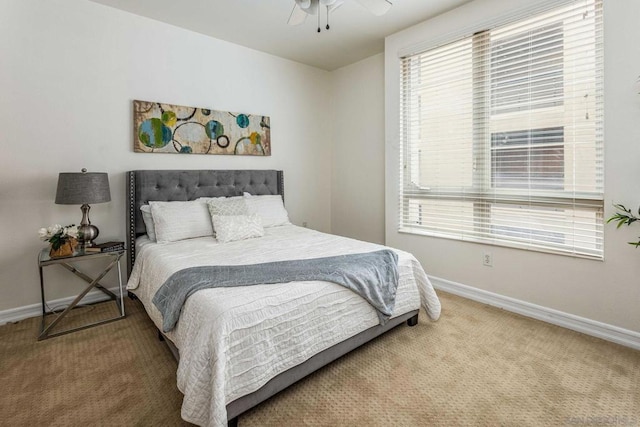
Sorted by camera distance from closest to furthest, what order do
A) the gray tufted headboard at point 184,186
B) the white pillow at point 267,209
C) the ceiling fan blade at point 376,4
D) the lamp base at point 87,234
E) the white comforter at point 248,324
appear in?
the white comforter at point 248,324
the ceiling fan blade at point 376,4
the lamp base at point 87,234
the gray tufted headboard at point 184,186
the white pillow at point 267,209

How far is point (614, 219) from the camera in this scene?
2217 mm

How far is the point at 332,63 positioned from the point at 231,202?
2.51 metres

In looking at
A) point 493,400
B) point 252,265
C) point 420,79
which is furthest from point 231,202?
point 493,400

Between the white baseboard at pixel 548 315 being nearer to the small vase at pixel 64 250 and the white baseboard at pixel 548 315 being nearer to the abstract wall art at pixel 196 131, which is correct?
the abstract wall art at pixel 196 131

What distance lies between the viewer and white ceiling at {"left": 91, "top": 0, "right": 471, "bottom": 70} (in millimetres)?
2906

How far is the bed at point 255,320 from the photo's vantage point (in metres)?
1.40

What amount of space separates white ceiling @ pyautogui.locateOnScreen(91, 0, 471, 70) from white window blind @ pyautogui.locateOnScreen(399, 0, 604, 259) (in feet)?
1.43

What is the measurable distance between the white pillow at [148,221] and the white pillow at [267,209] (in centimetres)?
92

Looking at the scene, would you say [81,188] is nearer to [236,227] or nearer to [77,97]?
[77,97]

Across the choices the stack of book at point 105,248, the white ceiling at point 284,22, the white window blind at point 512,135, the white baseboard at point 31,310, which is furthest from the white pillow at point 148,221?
the white window blind at point 512,135

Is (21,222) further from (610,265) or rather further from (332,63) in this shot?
(610,265)

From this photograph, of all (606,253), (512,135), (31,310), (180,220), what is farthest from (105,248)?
(606,253)

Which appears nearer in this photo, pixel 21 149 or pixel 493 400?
pixel 493 400

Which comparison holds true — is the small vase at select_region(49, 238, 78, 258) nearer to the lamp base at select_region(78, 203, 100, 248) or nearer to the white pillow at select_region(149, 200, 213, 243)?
the lamp base at select_region(78, 203, 100, 248)
